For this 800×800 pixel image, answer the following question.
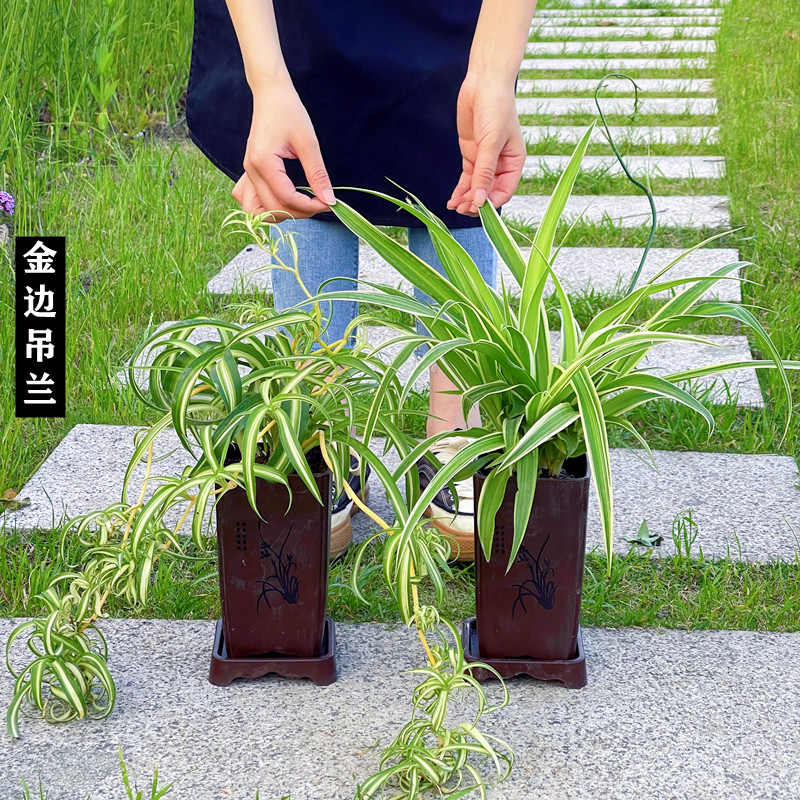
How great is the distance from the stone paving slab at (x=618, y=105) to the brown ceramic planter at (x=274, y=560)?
3361 mm

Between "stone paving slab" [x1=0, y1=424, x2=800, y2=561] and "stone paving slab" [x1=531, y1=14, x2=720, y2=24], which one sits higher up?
"stone paving slab" [x1=531, y1=14, x2=720, y2=24]

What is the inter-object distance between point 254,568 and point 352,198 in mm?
689

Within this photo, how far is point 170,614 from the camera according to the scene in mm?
1597

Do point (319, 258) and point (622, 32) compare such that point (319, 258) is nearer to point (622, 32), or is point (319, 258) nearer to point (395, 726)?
point (395, 726)

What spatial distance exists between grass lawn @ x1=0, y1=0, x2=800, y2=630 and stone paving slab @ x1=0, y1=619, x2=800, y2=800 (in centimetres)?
11

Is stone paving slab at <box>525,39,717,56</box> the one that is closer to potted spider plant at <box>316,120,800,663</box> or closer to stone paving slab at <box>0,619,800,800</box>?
potted spider plant at <box>316,120,800,663</box>

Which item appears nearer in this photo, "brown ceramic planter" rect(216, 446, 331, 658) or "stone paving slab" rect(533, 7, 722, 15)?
"brown ceramic planter" rect(216, 446, 331, 658)

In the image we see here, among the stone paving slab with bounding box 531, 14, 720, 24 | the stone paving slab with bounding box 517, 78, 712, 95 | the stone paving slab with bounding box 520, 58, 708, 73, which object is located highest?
the stone paving slab with bounding box 531, 14, 720, 24

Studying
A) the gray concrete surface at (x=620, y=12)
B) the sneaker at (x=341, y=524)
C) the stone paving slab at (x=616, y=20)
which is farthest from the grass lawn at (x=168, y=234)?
the gray concrete surface at (x=620, y=12)

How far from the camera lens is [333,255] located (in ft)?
5.82

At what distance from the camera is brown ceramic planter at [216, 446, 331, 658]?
133 centimetres

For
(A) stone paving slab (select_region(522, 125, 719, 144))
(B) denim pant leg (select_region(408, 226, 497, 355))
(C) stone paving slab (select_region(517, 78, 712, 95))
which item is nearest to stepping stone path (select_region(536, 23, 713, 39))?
(C) stone paving slab (select_region(517, 78, 712, 95))

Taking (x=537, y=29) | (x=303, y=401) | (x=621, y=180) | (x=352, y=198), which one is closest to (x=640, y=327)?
(x=303, y=401)

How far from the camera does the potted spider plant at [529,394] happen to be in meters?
1.29
